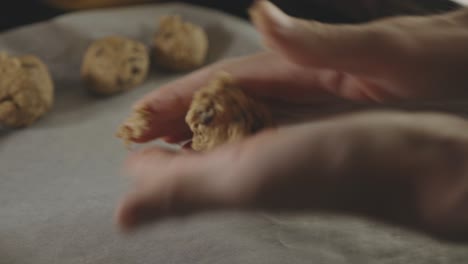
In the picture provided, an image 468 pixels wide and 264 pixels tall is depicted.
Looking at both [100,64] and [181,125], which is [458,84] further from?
[100,64]

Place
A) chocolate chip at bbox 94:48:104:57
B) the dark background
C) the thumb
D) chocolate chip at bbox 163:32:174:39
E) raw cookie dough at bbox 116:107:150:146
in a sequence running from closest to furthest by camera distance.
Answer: the thumb, raw cookie dough at bbox 116:107:150:146, the dark background, chocolate chip at bbox 94:48:104:57, chocolate chip at bbox 163:32:174:39

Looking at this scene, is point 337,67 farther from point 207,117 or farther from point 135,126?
point 135,126

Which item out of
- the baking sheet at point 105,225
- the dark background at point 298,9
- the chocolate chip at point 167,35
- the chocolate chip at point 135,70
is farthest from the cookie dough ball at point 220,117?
the chocolate chip at point 167,35

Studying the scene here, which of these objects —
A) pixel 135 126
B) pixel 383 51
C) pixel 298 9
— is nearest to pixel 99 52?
pixel 298 9

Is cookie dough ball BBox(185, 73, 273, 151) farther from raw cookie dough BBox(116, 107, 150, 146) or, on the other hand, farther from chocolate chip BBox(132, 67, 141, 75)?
chocolate chip BBox(132, 67, 141, 75)

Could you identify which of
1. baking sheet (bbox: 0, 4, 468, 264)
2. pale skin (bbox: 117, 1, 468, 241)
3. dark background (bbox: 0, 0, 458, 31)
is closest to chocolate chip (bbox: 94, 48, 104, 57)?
baking sheet (bbox: 0, 4, 468, 264)

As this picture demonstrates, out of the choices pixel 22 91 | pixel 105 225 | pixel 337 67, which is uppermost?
pixel 337 67

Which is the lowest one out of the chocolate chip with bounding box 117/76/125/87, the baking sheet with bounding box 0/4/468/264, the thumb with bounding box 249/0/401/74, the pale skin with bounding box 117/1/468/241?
the baking sheet with bounding box 0/4/468/264
